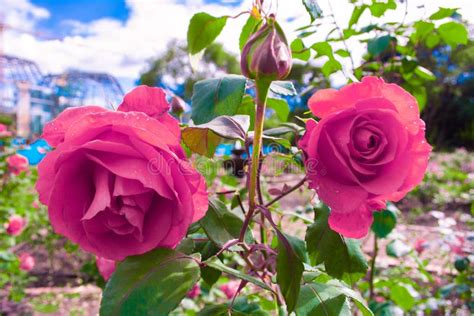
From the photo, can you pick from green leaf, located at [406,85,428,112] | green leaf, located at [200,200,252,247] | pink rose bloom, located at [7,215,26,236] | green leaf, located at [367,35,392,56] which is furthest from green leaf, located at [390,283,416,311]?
pink rose bloom, located at [7,215,26,236]

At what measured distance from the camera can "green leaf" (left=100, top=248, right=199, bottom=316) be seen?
0.34 meters

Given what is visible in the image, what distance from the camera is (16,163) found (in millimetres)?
1853

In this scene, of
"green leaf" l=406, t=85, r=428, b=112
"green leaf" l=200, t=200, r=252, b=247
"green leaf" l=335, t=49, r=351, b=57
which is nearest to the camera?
"green leaf" l=200, t=200, r=252, b=247

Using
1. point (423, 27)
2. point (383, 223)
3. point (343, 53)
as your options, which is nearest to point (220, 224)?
point (343, 53)

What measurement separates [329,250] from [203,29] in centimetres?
29

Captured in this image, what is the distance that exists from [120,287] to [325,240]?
0.23 m

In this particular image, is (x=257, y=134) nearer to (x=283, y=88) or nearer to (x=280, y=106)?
(x=283, y=88)

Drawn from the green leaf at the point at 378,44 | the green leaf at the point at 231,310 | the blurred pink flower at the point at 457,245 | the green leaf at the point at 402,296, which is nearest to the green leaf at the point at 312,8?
the green leaf at the point at 231,310

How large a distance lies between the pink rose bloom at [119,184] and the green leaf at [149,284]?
0.02m

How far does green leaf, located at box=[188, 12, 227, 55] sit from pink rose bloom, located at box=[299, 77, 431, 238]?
0.19 meters

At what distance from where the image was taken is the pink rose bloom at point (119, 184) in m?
0.31

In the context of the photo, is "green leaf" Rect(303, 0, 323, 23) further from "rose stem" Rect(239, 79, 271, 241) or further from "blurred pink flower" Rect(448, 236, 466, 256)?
"blurred pink flower" Rect(448, 236, 466, 256)

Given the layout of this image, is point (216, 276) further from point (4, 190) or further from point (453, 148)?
point (453, 148)

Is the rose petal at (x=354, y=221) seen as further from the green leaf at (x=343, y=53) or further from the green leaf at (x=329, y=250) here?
the green leaf at (x=343, y=53)
